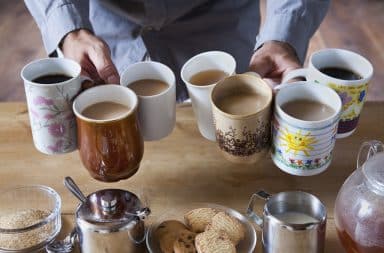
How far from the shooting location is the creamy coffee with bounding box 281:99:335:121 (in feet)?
3.03

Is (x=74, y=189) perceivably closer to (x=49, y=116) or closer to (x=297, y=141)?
(x=49, y=116)

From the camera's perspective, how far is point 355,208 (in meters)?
0.82

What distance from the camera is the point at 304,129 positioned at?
87 centimetres

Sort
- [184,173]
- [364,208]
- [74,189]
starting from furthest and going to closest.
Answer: [184,173] → [74,189] → [364,208]

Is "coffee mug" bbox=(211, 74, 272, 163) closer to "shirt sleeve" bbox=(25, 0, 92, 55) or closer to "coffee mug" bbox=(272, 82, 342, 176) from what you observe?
"coffee mug" bbox=(272, 82, 342, 176)

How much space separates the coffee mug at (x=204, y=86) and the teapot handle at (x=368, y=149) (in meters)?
0.25

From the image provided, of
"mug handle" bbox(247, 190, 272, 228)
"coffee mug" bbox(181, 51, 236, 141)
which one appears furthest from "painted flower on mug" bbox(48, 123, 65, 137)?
"mug handle" bbox(247, 190, 272, 228)

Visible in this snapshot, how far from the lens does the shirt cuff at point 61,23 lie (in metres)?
1.20

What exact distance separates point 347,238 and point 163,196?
11.8 inches

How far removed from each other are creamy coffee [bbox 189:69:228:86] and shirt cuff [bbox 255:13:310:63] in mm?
178

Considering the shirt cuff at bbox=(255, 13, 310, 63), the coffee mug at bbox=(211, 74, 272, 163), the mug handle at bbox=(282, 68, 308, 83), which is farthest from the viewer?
the shirt cuff at bbox=(255, 13, 310, 63)

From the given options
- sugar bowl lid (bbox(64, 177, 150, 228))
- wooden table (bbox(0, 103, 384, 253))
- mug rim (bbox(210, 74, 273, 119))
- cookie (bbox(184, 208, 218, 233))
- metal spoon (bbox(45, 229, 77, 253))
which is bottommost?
wooden table (bbox(0, 103, 384, 253))

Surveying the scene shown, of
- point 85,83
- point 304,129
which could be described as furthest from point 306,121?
point 85,83

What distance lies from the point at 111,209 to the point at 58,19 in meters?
0.51
